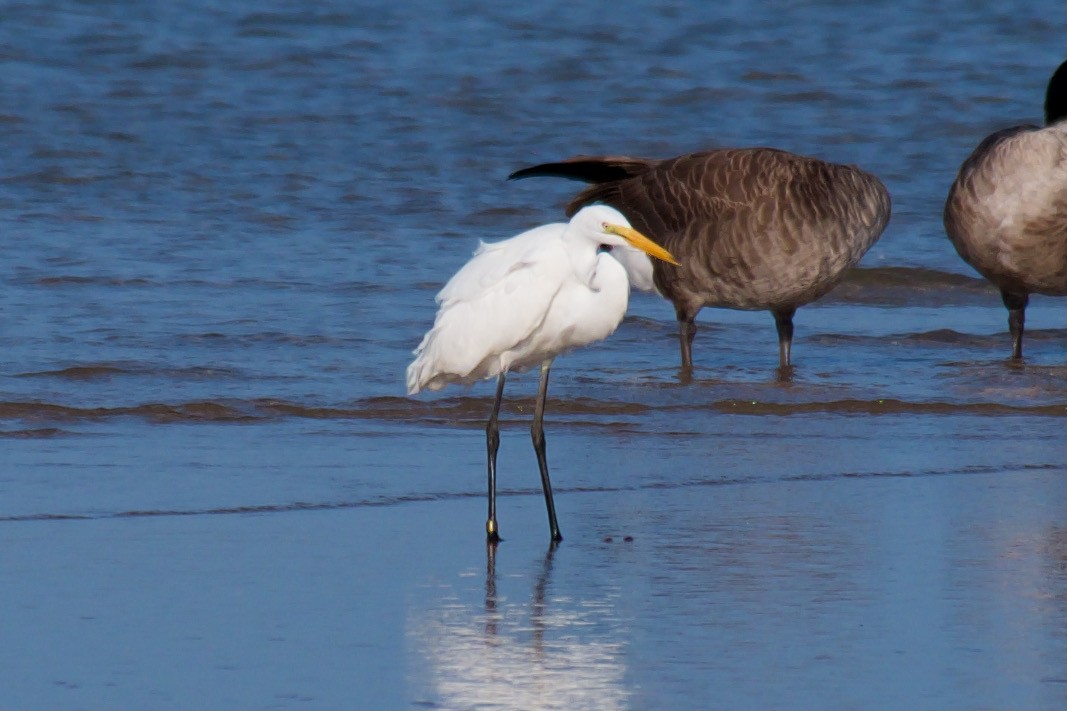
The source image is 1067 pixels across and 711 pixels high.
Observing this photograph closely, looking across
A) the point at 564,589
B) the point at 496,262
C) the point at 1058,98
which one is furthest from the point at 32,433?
the point at 1058,98

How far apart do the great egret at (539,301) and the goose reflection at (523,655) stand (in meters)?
0.82

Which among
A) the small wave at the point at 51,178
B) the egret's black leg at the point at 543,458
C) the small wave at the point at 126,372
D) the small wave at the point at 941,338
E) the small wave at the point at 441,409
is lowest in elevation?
the small wave at the point at 941,338

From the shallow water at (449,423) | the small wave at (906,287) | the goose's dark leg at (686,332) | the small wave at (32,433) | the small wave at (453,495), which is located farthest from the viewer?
the small wave at (906,287)

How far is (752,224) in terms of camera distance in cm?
904

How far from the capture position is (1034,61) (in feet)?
60.5

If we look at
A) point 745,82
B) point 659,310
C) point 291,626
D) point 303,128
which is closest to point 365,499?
point 291,626

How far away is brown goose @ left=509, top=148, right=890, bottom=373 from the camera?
9016 millimetres

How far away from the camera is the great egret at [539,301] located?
5.78 m

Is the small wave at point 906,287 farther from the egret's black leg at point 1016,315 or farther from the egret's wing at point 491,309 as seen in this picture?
the egret's wing at point 491,309

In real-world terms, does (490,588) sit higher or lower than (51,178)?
lower

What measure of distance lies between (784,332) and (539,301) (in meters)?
3.76

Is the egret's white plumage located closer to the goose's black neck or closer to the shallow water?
the shallow water

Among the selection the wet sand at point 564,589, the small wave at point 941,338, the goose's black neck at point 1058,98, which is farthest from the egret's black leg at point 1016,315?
the wet sand at point 564,589

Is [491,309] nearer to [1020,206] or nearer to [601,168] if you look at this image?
[601,168]
